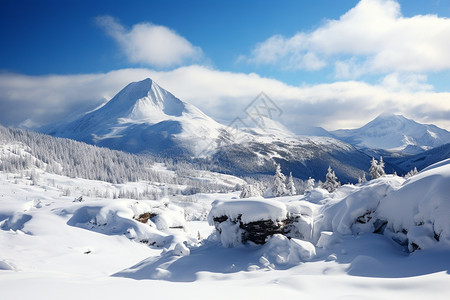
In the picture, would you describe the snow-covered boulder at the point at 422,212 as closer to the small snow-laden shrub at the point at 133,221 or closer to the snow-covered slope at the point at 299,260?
the snow-covered slope at the point at 299,260

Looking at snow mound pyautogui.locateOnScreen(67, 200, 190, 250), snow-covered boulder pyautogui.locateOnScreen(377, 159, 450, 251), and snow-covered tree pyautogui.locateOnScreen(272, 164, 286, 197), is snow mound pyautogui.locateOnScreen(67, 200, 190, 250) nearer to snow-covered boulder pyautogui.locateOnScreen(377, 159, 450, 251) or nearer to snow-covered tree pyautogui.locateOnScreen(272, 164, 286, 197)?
snow-covered boulder pyautogui.locateOnScreen(377, 159, 450, 251)

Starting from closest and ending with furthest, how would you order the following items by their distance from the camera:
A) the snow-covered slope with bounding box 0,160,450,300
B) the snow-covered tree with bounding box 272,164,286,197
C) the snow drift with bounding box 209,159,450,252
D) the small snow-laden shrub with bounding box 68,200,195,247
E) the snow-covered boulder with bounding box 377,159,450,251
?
the snow-covered slope with bounding box 0,160,450,300 → the snow-covered boulder with bounding box 377,159,450,251 → the snow drift with bounding box 209,159,450,252 → the small snow-laden shrub with bounding box 68,200,195,247 → the snow-covered tree with bounding box 272,164,286,197

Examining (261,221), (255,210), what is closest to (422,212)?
(261,221)

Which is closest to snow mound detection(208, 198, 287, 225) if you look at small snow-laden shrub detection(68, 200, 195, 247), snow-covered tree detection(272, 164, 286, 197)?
small snow-laden shrub detection(68, 200, 195, 247)

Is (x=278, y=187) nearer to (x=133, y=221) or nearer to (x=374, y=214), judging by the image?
(x=133, y=221)

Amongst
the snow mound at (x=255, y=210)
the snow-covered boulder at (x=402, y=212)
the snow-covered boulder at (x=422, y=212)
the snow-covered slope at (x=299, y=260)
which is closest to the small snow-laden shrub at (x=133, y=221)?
the snow-covered slope at (x=299, y=260)

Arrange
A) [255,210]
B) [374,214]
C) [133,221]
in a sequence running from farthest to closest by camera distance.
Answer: [133,221] < [255,210] < [374,214]

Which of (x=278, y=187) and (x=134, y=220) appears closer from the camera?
(x=134, y=220)

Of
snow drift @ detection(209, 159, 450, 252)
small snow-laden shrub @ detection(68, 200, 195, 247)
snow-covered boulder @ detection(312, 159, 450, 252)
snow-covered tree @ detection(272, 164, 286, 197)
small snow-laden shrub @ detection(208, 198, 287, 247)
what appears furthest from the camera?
snow-covered tree @ detection(272, 164, 286, 197)

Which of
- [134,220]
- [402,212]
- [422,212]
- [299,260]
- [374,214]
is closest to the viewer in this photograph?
[422,212]

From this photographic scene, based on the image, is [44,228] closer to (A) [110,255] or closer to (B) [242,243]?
(A) [110,255]

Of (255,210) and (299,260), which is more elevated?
(255,210)

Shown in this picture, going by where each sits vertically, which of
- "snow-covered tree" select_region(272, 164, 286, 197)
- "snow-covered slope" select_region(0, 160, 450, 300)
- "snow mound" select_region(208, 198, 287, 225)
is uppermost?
"snow-covered tree" select_region(272, 164, 286, 197)

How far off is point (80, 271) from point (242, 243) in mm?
16333
